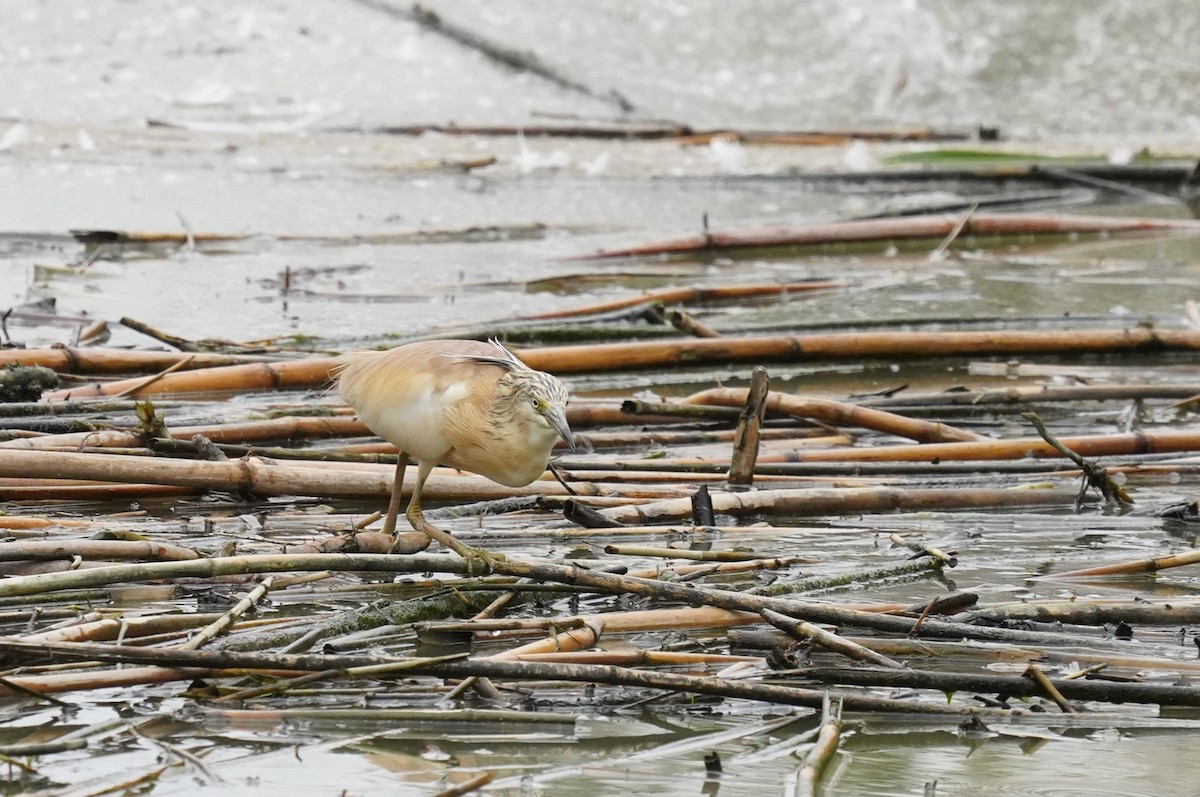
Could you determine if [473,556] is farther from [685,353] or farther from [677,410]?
[685,353]

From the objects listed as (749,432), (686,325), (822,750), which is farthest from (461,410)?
(686,325)

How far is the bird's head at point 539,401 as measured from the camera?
12.4 ft

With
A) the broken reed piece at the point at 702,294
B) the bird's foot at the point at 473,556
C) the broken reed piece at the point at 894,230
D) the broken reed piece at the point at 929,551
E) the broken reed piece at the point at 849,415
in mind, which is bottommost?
the bird's foot at the point at 473,556

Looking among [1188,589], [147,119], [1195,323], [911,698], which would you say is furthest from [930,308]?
[147,119]

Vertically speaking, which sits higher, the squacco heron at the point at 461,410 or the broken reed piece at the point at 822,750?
the squacco heron at the point at 461,410

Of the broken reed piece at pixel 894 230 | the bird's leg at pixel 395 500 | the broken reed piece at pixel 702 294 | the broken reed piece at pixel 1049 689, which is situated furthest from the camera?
the broken reed piece at pixel 894 230

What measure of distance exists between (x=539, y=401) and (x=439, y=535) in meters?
0.50

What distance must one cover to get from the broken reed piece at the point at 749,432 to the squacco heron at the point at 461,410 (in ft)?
3.00

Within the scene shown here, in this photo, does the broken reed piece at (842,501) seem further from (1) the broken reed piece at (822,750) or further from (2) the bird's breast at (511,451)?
(1) the broken reed piece at (822,750)

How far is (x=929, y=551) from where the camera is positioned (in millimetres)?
4203

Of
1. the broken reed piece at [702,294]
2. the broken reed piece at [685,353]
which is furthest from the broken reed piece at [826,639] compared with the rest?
the broken reed piece at [702,294]

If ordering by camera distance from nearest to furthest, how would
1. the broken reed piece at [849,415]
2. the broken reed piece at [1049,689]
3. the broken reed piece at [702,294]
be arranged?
the broken reed piece at [1049,689], the broken reed piece at [849,415], the broken reed piece at [702,294]

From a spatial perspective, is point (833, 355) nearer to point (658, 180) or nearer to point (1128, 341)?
point (1128, 341)

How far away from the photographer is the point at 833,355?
22.0ft
